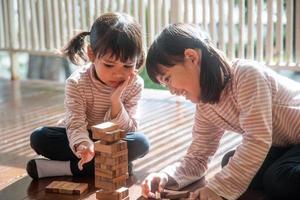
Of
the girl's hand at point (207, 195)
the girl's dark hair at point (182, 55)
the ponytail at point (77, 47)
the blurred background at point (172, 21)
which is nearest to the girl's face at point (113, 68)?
the ponytail at point (77, 47)

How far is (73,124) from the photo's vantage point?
1503mm

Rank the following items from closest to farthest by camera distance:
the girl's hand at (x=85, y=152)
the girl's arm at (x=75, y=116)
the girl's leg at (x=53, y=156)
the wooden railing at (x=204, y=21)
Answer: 1. the girl's hand at (x=85, y=152)
2. the girl's arm at (x=75, y=116)
3. the girl's leg at (x=53, y=156)
4. the wooden railing at (x=204, y=21)

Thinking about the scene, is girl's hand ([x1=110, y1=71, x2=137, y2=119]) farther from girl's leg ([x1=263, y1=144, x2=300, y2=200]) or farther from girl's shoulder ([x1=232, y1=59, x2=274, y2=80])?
girl's leg ([x1=263, y1=144, x2=300, y2=200])

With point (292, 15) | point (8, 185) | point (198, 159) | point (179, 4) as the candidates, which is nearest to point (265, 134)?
point (198, 159)

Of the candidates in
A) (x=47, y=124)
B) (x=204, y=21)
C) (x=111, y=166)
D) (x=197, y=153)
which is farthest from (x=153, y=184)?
(x=204, y=21)

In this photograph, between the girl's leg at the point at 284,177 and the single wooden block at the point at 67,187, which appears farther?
the single wooden block at the point at 67,187

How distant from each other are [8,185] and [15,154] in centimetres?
30

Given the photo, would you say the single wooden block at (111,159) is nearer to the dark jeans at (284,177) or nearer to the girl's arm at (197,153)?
the girl's arm at (197,153)

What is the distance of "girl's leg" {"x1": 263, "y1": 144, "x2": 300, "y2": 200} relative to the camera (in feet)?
4.10

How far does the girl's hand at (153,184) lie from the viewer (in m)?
1.33

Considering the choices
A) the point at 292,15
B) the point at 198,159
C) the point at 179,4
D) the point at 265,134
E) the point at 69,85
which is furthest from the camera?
the point at 179,4

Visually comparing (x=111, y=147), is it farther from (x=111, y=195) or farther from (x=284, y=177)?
(x=284, y=177)

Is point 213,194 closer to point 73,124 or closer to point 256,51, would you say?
point 73,124

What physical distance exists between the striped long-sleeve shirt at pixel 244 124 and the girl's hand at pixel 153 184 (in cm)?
4
